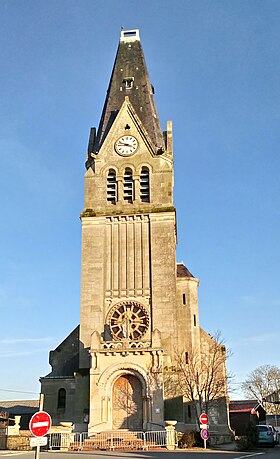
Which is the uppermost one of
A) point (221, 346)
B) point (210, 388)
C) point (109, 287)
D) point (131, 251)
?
point (131, 251)

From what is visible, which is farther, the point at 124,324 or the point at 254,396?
the point at 254,396

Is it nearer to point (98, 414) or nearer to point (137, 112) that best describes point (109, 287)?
point (98, 414)

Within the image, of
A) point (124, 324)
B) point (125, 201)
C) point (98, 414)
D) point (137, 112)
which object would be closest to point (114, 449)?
point (98, 414)

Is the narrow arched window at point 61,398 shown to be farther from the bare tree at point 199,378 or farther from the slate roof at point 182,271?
the slate roof at point 182,271

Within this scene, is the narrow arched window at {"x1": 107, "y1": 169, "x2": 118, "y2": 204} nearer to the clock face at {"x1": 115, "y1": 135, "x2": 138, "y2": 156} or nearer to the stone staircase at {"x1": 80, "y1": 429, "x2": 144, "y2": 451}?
the clock face at {"x1": 115, "y1": 135, "x2": 138, "y2": 156}

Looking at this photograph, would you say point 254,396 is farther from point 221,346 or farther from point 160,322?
point 160,322

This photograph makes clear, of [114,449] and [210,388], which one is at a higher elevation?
[210,388]

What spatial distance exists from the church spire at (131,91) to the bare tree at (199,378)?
19.1m

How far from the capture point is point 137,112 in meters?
49.9

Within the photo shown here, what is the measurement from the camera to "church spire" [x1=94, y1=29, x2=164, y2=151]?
4950 centimetres

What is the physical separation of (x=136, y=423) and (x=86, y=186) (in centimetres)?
2003

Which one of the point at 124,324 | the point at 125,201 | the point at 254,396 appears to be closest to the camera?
the point at 124,324

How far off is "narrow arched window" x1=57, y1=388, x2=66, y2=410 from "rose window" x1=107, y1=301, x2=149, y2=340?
6.01m

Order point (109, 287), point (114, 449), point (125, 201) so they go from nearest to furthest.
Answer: point (114, 449), point (109, 287), point (125, 201)
